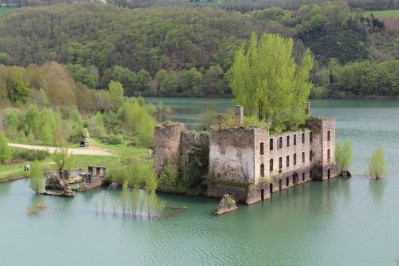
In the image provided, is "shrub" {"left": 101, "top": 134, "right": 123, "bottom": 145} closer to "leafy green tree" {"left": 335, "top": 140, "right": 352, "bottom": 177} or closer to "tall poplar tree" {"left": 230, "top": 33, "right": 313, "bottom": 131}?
"tall poplar tree" {"left": 230, "top": 33, "right": 313, "bottom": 131}

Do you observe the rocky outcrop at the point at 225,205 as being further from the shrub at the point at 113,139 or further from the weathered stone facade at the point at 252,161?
the shrub at the point at 113,139

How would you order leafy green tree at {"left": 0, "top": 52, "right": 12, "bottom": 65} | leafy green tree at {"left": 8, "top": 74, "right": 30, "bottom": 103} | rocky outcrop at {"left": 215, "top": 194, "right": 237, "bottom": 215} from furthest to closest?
1. leafy green tree at {"left": 0, "top": 52, "right": 12, "bottom": 65}
2. leafy green tree at {"left": 8, "top": 74, "right": 30, "bottom": 103}
3. rocky outcrop at {"left": 215, "top": 194, "right": 237, "bottom": 215}

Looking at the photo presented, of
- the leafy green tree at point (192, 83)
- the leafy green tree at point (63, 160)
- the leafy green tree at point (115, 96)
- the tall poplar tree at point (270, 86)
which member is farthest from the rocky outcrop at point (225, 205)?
the leafy green tree at point (192, 83)

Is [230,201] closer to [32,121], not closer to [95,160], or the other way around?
[95,160]

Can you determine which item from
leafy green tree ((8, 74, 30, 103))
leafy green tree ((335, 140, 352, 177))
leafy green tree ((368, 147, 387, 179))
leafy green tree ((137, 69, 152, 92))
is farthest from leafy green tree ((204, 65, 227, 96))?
leafy green tree ((368, 147, 387, 179))

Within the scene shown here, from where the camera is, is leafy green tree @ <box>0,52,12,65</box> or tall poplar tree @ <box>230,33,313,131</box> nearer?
tall poplar tree @ <box>230,33,313,131</box>

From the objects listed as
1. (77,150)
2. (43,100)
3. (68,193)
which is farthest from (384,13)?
(68,193)

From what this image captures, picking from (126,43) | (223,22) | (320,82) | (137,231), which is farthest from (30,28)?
(137,231)
